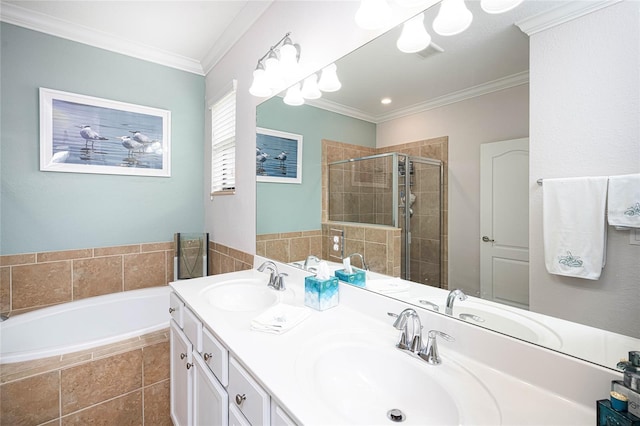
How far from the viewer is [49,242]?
2.05 meters

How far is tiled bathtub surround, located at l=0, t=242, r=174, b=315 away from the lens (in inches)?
76.1

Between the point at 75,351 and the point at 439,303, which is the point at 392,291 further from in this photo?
the point at 75,351

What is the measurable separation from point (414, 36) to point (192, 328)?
4.99ft

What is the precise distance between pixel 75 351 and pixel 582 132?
2.28 m

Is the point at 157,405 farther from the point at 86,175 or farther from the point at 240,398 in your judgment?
the point at 86,175

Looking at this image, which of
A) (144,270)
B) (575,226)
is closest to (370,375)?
(575,226)

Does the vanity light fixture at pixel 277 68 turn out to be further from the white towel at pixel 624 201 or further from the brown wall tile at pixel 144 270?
the brown wall tile at pixel 144 270

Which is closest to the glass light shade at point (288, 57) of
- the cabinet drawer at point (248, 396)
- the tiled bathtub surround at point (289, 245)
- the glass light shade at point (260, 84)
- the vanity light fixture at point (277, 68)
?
the vanity light fixture at point (277, 68)

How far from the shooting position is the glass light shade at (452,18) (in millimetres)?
874

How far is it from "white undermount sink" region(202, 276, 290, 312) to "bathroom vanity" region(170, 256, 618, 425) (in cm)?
28

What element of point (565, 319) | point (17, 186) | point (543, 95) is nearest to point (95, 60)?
point (17, 186)

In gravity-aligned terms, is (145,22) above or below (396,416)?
above

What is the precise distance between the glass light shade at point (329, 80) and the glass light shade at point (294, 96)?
0.55 ft

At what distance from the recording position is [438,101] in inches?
38.6
